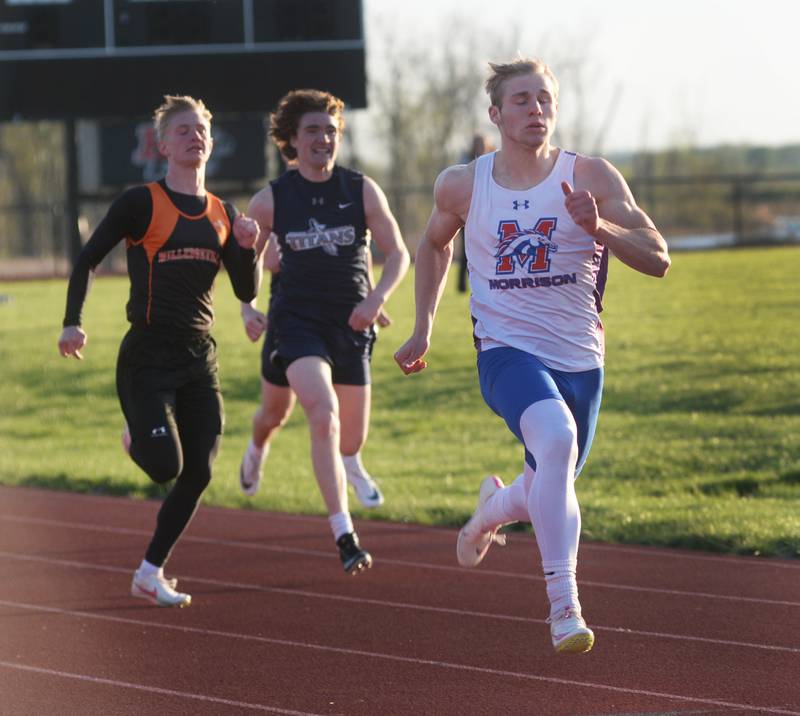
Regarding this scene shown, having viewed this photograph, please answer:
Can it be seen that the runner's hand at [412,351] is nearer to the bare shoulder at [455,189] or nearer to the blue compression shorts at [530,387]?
the blue compression shorts at [530,387]

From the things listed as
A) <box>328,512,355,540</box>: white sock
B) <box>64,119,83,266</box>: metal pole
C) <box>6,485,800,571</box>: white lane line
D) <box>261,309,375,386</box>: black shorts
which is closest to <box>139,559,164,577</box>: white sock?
<box>328,512,355,540</box>: white sock

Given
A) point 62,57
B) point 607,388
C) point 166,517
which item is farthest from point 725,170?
point 166,517

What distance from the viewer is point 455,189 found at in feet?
17.4

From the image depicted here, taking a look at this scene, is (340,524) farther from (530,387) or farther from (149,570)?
(530,387)

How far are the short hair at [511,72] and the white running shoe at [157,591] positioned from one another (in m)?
2.68

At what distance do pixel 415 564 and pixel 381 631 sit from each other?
4.88ft

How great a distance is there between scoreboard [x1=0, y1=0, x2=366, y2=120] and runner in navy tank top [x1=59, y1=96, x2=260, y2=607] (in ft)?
56.6

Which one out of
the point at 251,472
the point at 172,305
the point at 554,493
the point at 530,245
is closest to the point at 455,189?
the point at 530,245

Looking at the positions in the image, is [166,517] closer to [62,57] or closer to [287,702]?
[287,702]

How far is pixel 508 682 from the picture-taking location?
514 cm

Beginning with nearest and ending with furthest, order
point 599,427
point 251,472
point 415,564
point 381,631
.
→ 1. point 381,631
2. point 415,564
3. point 251,472
4. point 599,427

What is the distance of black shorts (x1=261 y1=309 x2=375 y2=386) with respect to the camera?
7.13 metres

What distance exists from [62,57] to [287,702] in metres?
A: 20.5

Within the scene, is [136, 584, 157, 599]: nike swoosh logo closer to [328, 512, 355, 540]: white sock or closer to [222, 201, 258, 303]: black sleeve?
[328, 512, 355, 540]: white sock
